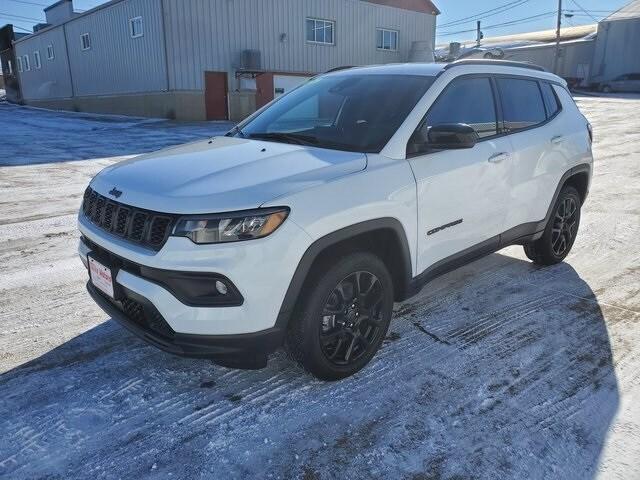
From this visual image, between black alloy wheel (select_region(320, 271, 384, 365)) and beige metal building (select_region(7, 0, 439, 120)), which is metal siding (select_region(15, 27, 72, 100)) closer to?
beige metal building (select_region(7, 0, 439, 120))

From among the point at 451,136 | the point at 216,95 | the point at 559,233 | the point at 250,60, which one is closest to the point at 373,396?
the point at 451,136

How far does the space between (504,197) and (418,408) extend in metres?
1.84

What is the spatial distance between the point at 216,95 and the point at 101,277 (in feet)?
67.6

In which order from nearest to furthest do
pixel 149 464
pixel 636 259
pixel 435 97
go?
1. pixel 149 464
2. pixel 435 97
3. pixel 636 259

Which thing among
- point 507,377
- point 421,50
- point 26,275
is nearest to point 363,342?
point 507,377

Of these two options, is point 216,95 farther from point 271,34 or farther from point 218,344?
point 218,344

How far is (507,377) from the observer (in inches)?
117

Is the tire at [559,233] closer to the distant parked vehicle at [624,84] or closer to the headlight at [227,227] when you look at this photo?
the headlight at [227,227]

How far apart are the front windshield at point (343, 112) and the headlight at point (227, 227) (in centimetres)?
96

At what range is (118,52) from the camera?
23.3m

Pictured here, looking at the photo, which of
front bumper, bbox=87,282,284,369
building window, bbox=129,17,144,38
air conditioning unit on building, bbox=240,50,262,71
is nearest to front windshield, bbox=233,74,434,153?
front bumper, bbox=87,282,284,369

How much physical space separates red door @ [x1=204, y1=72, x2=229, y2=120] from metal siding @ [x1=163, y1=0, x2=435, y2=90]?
1.12 feet

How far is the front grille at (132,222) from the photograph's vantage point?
2.44m

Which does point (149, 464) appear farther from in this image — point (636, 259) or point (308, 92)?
point (636, 259)
